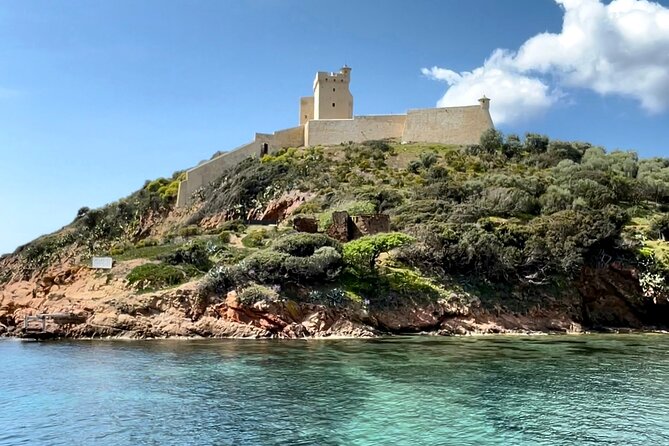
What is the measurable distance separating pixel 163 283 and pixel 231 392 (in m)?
16.9

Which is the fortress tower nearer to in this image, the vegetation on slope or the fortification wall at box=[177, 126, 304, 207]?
the fortification wall at box=[177, 126, 304, 207]

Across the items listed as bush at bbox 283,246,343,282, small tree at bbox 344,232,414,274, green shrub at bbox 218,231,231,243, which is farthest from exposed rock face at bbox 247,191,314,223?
bush at bbox 283,246,343,282

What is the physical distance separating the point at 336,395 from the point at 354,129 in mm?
54000

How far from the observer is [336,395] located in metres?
14.4

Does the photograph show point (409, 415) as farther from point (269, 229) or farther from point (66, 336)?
point (269, 229)

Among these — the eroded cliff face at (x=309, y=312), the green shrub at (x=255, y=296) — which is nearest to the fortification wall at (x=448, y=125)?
the eroded cliff face at (x=309, y=312)

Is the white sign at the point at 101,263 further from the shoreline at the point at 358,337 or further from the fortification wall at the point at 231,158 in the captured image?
the fortification wall at the point at 231,158

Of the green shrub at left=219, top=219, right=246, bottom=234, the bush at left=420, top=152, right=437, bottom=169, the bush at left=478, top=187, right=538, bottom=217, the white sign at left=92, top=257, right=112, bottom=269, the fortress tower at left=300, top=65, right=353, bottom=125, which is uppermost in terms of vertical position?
the fortress tower at left=300, top=65, right=353, bottom=125

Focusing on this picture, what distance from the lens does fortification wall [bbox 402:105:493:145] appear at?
6412cm

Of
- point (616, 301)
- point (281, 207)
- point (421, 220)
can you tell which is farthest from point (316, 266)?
point (281, 207)

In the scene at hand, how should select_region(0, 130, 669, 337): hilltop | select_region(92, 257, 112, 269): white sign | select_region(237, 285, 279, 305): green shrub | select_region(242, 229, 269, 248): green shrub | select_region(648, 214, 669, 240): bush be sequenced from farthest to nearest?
select_region(242, 229, 269, 248): green shrub → select_region(648, 214, 669, 240): bush → select_region(92, 257, 112, 269): white sign → select_region(0, 130, 669, 337): hilltop → select_region(237, 285, 279, 305): green shrub

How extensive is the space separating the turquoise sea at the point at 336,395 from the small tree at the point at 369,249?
7.66m

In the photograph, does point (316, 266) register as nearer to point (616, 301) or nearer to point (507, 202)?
point (616, 301)

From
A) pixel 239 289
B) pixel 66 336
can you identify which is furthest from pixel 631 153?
pixel 66 336
